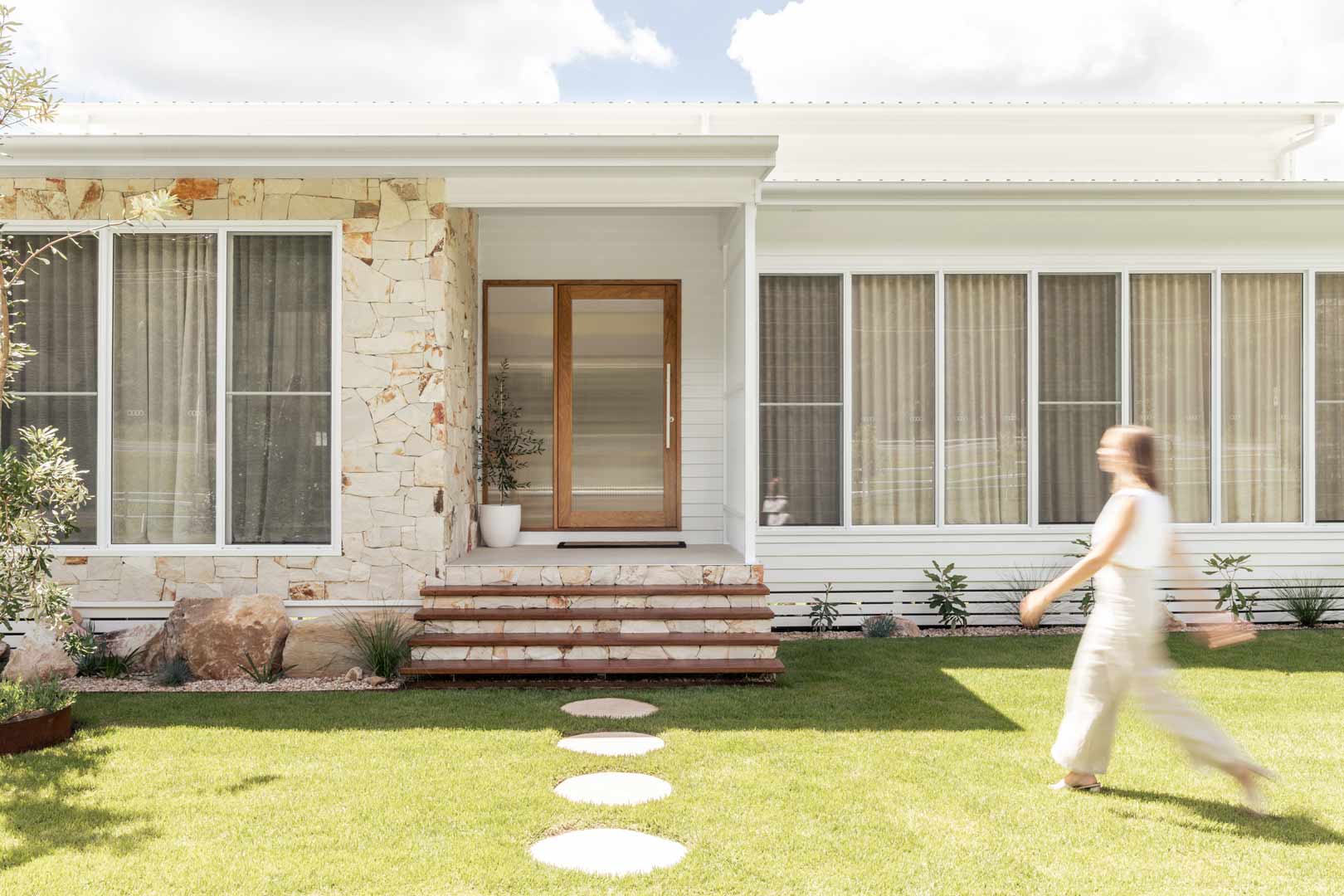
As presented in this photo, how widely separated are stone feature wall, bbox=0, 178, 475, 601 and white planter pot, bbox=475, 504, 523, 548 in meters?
1.28

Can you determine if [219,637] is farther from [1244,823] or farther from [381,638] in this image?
[1244,823]

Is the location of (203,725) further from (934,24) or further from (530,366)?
(934,24)

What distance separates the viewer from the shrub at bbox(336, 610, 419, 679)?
18.9 feet

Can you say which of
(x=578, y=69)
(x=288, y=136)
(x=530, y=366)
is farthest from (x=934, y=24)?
(x=288, y=136)

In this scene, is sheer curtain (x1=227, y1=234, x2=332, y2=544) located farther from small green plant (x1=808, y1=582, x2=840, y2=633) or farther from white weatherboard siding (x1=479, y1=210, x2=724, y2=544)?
small green plant (x1=808, y1=582, x2=840, y2=633)

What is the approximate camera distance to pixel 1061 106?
9.06 m

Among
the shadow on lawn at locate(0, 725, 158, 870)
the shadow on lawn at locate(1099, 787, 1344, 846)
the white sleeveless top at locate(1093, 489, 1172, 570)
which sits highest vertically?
the white sleeveless top at locate(1093, 489, 1172, 570)

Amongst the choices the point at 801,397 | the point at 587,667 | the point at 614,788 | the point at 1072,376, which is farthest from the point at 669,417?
the point at 614,788

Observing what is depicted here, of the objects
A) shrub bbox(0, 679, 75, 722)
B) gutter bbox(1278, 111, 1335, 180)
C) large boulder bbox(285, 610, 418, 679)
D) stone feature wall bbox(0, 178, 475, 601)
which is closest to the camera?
shrub bbox(0, 679, 75, 722)

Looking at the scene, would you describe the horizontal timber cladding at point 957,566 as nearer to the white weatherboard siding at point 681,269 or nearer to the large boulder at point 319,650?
the white weatherboard siding at point 681,269

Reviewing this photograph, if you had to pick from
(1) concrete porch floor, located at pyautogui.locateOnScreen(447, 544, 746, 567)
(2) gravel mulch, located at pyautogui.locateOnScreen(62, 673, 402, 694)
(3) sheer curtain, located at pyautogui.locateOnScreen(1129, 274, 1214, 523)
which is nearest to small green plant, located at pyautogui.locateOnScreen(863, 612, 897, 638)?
(1) concrete porch floor, located at pyautogui.locateOnScreen(447, 544, 746, 567)

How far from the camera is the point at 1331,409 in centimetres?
775

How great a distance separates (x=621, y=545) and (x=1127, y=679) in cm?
440

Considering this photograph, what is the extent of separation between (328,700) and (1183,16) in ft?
69.6
